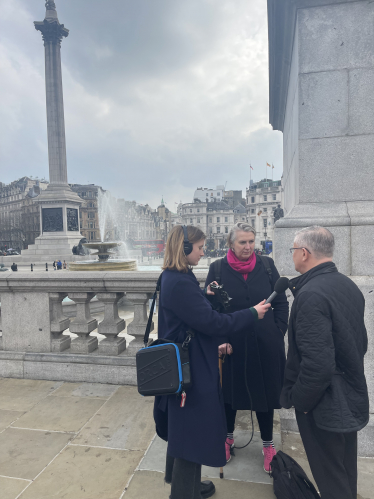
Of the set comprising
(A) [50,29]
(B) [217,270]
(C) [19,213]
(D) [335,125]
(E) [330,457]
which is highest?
(A) [50,29]

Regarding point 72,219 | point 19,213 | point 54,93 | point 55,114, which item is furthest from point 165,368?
point 19,213

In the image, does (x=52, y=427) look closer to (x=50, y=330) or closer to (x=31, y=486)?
(x=31, y=486)

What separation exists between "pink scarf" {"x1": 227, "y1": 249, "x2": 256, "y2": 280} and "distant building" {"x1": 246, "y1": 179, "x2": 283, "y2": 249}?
92.3 m

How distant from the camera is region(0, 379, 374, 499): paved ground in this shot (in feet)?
9.02

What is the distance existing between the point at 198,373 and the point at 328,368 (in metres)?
0.84

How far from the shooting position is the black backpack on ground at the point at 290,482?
241 cm

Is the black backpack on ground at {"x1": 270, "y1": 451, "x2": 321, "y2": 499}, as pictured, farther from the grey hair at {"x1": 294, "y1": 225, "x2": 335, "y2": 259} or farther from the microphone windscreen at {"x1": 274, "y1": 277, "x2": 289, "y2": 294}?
the grey hair at {"x1": 294, "y1": 225, "x2": 335, "y2": 259}

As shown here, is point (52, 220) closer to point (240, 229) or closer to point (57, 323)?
point (57, 323)

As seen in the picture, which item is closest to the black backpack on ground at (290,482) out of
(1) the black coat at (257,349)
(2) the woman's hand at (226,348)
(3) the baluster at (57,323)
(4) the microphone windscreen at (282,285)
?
(1) the black coat at (257,349)

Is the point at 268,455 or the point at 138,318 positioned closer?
the point at 268,455

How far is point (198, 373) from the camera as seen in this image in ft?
7.66

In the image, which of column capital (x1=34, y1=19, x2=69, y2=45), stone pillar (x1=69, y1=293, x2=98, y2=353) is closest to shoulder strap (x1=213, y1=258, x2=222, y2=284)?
stone pillar (x1=69, y1=293, x2=98, y2=353)

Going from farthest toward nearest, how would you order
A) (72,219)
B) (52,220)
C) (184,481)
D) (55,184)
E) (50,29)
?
1. (55,184)
2. (50,29)
3. (72,219)
4. (52,220)
5. (184,481)

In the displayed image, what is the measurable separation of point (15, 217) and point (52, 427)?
106553mm
